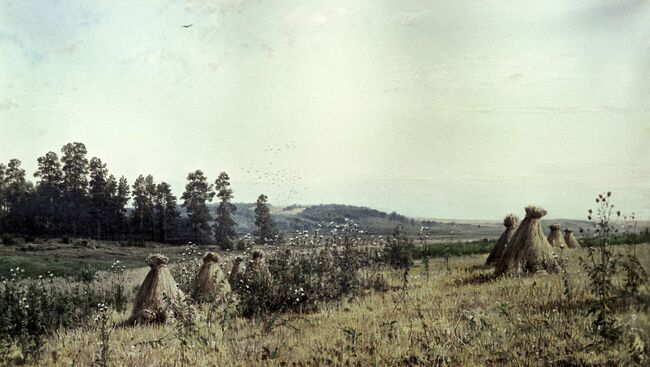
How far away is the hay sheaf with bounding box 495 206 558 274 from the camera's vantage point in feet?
48.4

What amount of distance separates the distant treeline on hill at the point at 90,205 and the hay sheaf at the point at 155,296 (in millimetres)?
26166

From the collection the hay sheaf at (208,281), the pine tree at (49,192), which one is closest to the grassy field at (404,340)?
the hay sheaf at (208,281)

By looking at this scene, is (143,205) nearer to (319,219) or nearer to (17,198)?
(17,198)

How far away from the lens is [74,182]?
40656 mm

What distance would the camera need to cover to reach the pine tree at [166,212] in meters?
46.1

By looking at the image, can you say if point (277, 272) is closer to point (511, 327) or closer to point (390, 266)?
point (511, 327)

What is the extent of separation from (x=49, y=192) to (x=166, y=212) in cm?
932

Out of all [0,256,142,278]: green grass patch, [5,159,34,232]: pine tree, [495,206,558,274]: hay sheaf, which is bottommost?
[0,256,142,278]: green grass patch

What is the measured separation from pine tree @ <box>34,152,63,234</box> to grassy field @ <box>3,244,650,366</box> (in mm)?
31757

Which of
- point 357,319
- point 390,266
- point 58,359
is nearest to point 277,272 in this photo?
point 357,319

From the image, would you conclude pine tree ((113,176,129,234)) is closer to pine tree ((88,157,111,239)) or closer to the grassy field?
pine tree ((88,157,111,239))

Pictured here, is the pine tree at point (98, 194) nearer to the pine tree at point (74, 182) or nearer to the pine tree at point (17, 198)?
the pine tree at point (74, 182)

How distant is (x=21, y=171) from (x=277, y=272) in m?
39.8

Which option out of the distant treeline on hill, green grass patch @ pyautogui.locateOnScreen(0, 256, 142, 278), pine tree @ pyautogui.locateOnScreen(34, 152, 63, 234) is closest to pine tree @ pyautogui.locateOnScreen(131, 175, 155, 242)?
the distant treeline on hill
